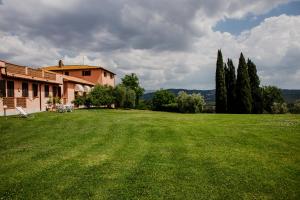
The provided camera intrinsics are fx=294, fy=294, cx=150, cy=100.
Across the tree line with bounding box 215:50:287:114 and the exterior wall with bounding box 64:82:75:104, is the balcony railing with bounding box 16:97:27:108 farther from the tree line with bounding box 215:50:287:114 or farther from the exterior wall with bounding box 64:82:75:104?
the tree line with bounding box 215:50:287:114

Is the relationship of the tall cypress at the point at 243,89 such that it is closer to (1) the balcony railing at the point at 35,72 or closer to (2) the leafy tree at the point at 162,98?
(2) the leafy tree at the point at 162,98

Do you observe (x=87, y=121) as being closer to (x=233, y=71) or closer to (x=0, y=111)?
(x=0, y=111)

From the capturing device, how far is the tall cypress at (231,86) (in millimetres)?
54375

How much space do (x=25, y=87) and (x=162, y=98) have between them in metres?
39.2

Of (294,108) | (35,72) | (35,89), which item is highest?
(35,72)

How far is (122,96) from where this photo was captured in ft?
160

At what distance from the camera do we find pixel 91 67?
66.1 metres

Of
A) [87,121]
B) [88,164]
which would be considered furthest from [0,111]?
[88,164]

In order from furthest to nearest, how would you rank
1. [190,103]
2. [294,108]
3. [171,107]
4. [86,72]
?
[86,72] < [171,107] < [294,108] < [190,103]

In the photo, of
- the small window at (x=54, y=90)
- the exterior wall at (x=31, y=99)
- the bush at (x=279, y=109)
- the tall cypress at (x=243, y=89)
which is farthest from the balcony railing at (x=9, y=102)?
the bush at (x=279, y=109)

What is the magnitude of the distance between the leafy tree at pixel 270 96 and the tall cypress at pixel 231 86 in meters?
10.2

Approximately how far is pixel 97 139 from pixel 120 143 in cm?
196

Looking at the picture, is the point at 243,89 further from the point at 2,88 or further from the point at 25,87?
the point at 2,88

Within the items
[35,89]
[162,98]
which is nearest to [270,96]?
[162,98]
